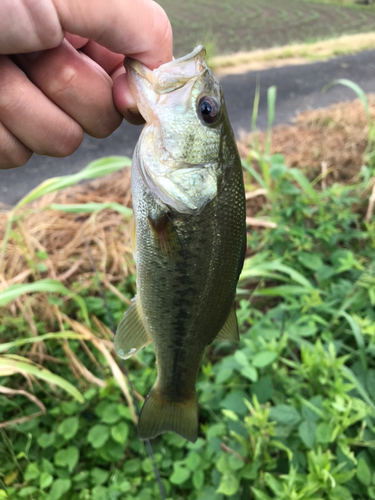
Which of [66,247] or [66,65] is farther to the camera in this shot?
[66,247]

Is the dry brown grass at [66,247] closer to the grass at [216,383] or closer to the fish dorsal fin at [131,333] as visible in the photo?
the grass at [216,383]

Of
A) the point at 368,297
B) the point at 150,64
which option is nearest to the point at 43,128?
the point at 150,64

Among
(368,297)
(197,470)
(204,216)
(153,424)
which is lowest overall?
(197,470)

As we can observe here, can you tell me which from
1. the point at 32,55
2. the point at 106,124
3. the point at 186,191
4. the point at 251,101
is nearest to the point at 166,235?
the point at 186,191

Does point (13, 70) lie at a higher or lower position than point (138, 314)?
higher

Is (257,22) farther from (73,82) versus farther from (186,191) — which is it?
(186,191)

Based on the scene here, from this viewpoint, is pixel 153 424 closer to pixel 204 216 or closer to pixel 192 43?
pixel 204 216

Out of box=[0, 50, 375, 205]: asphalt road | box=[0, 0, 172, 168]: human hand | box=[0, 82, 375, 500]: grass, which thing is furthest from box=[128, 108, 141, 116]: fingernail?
box=[0, 50, 375, 205]: asphalt road
